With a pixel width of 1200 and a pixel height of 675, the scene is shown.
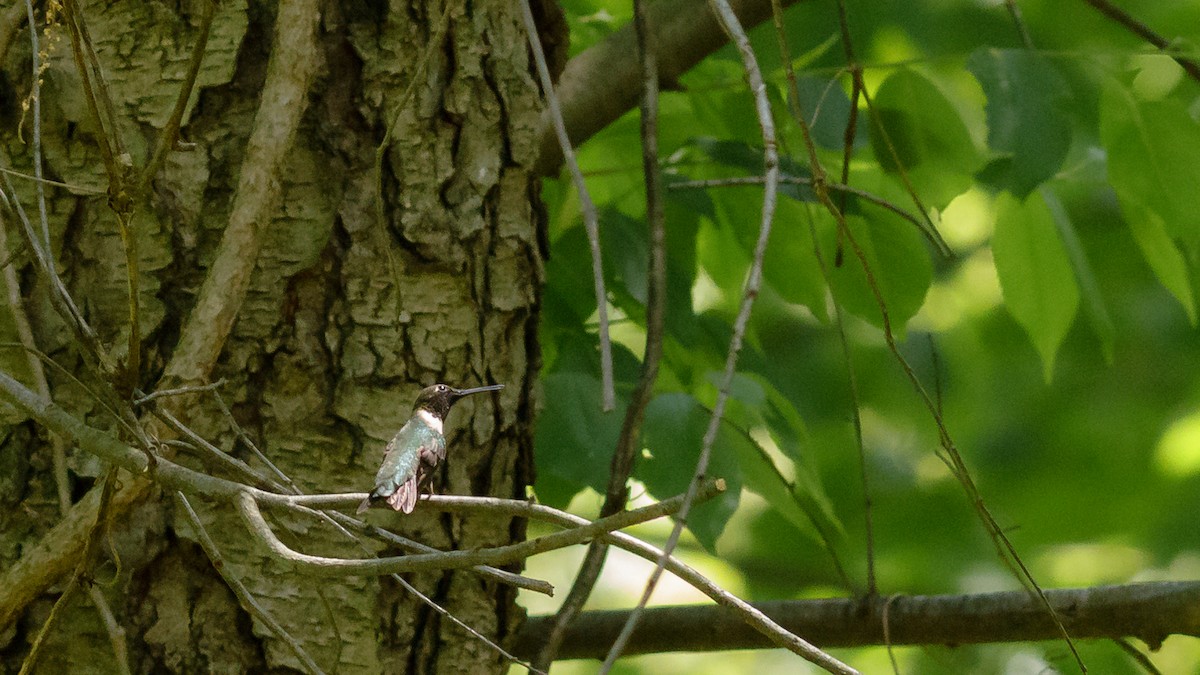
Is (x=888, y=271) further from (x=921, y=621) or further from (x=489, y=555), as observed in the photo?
(x=489, y=555)

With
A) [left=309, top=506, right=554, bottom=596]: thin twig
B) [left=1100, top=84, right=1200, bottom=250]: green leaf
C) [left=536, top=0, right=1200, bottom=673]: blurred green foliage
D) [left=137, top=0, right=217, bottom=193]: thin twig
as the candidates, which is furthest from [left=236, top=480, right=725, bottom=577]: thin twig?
[left=1100, top=84, right=1200, bottom=250]: green leaf

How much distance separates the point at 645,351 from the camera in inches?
78.2

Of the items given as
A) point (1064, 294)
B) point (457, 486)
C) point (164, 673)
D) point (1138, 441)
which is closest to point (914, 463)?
point (1138, 441)

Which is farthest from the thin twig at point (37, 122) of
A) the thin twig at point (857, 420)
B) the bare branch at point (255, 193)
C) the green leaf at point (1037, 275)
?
the green leaf at point (1037, 275)

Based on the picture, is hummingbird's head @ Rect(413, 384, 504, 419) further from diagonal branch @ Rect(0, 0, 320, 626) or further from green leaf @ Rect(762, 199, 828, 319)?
green leaf @ Rect(762, 199, 828, 319)

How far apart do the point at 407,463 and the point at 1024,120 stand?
61.7 inches

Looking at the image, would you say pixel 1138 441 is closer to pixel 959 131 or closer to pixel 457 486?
pixel 959 131

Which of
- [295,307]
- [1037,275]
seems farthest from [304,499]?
[1037,275]

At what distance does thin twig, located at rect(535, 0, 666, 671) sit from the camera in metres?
1.95

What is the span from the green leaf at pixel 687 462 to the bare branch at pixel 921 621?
212mm

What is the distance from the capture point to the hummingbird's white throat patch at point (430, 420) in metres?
1.70

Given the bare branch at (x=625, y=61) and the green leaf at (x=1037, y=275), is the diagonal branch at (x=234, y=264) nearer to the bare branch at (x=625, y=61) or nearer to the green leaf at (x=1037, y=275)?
the bare branch at (x=625, y=61)

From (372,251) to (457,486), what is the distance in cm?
46

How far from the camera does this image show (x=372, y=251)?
207 cm
